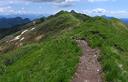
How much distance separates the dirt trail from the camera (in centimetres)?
2614

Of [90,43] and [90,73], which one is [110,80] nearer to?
[90,73]

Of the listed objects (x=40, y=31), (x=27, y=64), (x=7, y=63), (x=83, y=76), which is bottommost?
(x=40, y=31)

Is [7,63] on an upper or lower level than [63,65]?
lower

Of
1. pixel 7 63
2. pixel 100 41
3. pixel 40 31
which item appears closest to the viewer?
pixel 100 41

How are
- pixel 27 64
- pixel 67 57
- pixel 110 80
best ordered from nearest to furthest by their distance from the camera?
1. pixel 110 80
2. pixel 67 57
3. pixel 27 64

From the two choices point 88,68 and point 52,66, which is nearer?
point 88,68

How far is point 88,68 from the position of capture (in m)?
29.7

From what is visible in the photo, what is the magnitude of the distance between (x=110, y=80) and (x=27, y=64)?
14807 mm

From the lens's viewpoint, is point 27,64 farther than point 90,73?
Yes

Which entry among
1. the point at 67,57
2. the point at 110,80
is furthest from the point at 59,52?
the point at 110,80

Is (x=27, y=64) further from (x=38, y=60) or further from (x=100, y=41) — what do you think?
(x=100, y=41)

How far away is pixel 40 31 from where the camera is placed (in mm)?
118312

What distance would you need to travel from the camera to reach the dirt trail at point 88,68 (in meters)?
26.1

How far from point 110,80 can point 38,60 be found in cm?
1423
